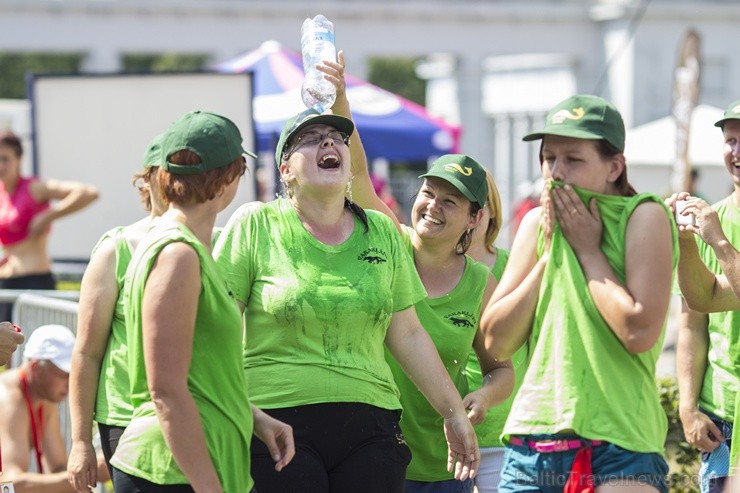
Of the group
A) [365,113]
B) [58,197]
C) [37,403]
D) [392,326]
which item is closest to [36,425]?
[37,403]

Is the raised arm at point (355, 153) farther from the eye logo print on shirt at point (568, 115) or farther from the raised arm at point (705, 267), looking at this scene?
the eye logo print on shirt at point (568, 115)

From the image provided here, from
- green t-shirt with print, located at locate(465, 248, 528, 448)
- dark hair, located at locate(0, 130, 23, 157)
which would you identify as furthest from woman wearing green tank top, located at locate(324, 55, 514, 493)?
dark hair, located at locate(0, 130, 23, 157)

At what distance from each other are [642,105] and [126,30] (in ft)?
50.2

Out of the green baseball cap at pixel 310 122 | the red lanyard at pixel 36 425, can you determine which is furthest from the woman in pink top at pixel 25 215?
the green baseball cap at pixel 310 122

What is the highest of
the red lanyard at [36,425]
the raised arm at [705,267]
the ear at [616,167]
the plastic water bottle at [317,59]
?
the plastic water bottle at [317,59]

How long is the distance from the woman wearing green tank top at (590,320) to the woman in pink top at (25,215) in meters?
7.02

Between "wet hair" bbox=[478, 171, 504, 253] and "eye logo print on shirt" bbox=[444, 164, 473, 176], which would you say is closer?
"eye logo print on shirt" bbox=[444, 164, 473, 176]

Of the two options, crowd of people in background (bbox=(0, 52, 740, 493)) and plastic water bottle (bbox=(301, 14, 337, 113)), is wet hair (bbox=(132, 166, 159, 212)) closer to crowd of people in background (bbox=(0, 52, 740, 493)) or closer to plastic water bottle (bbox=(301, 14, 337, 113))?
crowd of people in background (bbox=(0, 52, 740, 493))

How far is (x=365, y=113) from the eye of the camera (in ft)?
49.5

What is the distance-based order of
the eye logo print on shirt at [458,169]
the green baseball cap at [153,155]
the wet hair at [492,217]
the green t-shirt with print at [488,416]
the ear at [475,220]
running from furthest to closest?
the wet hair at [492,217], the green t-shirt with print at [488,416], the ear at [475,220], the eye logo print on shirt at [458,169], the green baseball cap at [153,155]

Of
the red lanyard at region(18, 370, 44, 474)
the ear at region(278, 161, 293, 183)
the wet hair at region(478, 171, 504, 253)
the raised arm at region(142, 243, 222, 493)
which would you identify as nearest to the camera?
the raised arm at region(142, 243, 222, 493)

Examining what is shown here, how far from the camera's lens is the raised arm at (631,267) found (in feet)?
12.9

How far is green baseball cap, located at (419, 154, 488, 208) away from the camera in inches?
207

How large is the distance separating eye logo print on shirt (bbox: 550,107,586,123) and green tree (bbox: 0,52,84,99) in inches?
1845
